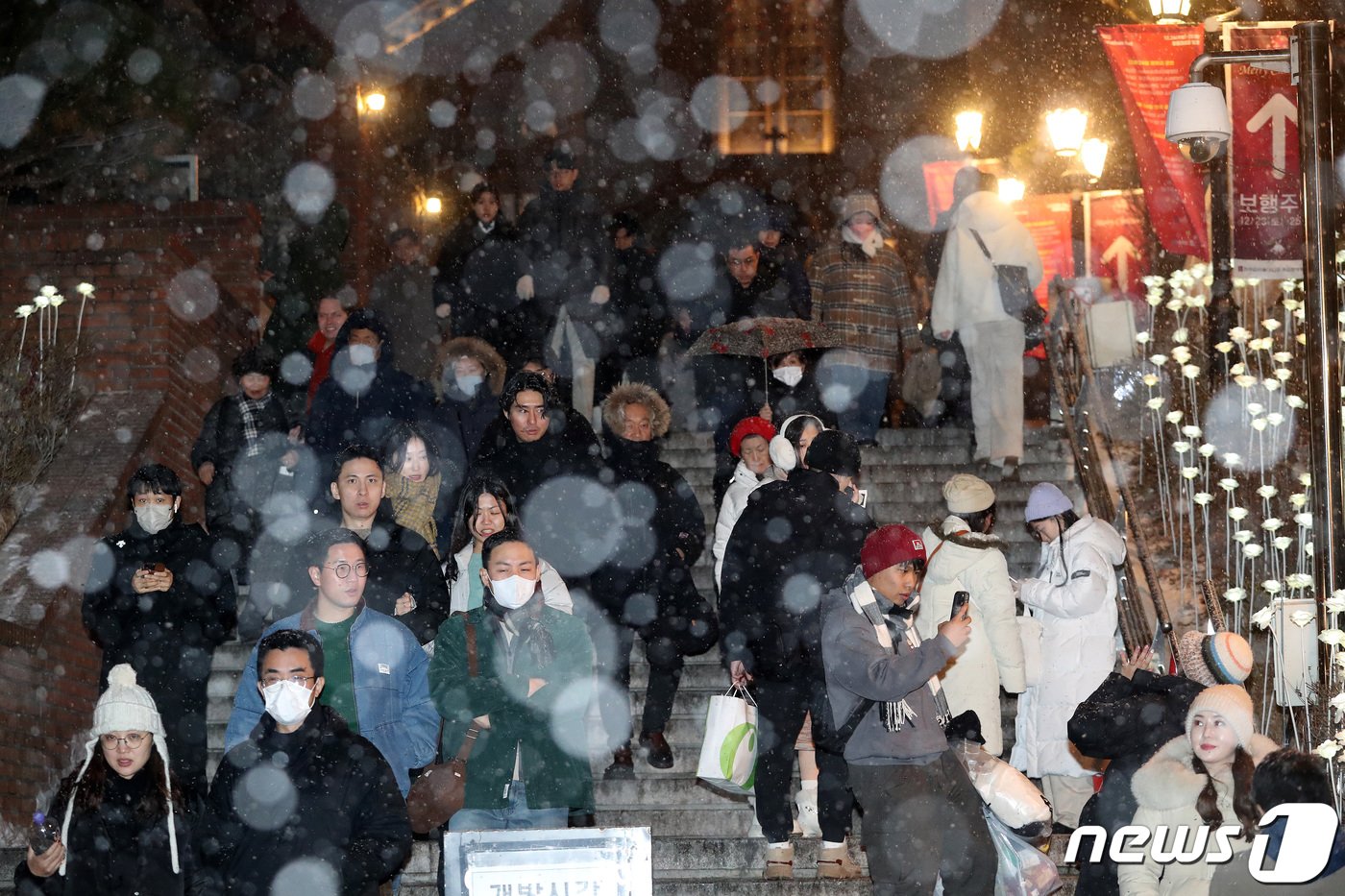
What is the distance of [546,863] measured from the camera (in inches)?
209

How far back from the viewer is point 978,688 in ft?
26.6

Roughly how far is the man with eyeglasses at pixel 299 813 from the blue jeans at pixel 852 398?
264 inches

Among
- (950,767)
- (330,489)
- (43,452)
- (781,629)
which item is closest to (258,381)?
(43,452)

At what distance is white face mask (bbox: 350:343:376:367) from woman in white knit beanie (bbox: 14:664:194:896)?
4.70 metres

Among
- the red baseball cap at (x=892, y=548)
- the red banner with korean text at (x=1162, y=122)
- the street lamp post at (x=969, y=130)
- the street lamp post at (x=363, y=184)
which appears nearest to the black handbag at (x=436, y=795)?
the red baseball cap at (x=892, y=548)

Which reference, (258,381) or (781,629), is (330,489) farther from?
(258,381)

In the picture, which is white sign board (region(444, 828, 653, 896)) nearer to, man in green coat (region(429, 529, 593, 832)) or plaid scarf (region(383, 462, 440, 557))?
man in green coat (region(429, 529, 593, 832))

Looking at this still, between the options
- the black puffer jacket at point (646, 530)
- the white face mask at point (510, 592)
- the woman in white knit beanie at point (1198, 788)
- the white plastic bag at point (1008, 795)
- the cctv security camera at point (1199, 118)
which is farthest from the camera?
the cctv security camera at point (1199, 118)

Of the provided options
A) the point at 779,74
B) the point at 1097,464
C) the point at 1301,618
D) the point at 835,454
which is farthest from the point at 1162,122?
the point at 779,74

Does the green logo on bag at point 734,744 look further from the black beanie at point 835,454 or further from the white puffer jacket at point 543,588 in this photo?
the black beanie at point 835,454

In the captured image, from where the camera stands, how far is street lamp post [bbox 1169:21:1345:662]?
25.2 feet

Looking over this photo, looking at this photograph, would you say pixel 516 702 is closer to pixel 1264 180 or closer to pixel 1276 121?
pixel 1264 180

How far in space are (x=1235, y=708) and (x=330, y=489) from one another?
4.30m

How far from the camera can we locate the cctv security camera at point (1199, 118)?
9.23 meters
